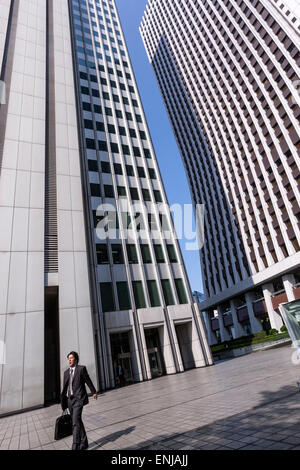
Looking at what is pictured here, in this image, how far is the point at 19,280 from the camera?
48.7ft

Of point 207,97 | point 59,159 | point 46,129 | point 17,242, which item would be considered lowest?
point 17,242

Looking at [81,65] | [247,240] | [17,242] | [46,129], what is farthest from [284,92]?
[17,242]

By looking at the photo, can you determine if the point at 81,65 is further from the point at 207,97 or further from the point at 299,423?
the point at 299,423

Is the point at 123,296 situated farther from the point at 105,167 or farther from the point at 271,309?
the point at 271,309

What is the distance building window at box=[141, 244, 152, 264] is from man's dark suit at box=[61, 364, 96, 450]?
1792 cm

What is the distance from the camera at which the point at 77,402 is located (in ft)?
17.2

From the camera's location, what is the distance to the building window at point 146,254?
23.5 metres

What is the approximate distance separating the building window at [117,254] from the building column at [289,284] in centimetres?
2755

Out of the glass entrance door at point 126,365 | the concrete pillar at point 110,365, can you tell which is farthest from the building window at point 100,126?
the glass entrance door at point 126,365

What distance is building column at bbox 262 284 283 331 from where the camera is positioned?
130ft

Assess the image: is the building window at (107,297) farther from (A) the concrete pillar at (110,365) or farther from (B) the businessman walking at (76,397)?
(B) the businessman walking at (76,397)

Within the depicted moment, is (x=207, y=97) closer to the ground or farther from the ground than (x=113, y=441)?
farther from the ground

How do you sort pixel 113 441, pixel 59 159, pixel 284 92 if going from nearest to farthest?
1. pixel 113 441
2. pixel 59 159
3. pixel 284 92

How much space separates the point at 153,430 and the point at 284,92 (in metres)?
49.9
